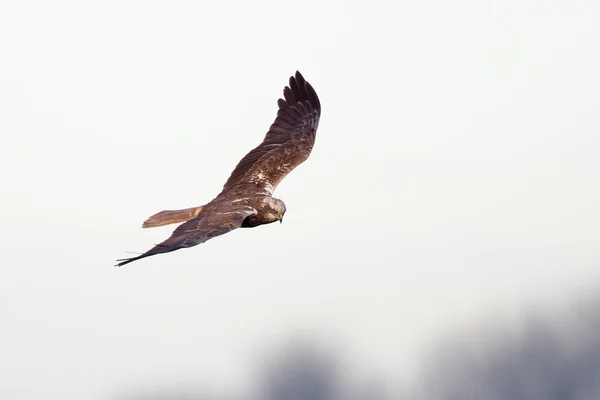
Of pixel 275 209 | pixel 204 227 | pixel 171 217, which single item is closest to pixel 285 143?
pixel 275 209

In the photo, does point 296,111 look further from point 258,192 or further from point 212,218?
point 212,218

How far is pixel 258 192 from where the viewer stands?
25078mm

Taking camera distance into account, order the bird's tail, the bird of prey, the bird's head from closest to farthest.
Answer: the bird of prey, the bird's head, the bird's tail

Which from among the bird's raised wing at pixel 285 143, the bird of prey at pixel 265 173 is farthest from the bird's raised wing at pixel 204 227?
the bird's raised wing at pixel 285 143

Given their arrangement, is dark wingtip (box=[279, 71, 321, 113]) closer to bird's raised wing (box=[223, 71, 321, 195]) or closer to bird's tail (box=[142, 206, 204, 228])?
bird's raised wing (box=[223, 71, 321, 195])

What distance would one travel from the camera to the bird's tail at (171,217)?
2442cm

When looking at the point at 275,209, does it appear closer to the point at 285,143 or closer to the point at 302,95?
the point at 285,143

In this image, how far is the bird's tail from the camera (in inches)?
961

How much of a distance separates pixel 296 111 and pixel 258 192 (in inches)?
96.5

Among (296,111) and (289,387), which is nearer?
(296,111)

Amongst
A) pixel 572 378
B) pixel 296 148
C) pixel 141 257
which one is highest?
pixel 296 148

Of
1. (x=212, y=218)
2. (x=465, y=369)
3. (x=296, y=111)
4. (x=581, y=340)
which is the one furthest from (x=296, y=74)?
(x=581, y=340)

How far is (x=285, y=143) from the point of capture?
26500 mm

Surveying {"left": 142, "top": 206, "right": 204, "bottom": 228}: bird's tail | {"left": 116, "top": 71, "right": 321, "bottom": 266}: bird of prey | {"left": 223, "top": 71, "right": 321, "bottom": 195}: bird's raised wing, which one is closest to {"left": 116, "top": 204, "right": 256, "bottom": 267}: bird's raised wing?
{"left": 116, "top": 71, "right": 321, "bottom": 266}: bird of prey
